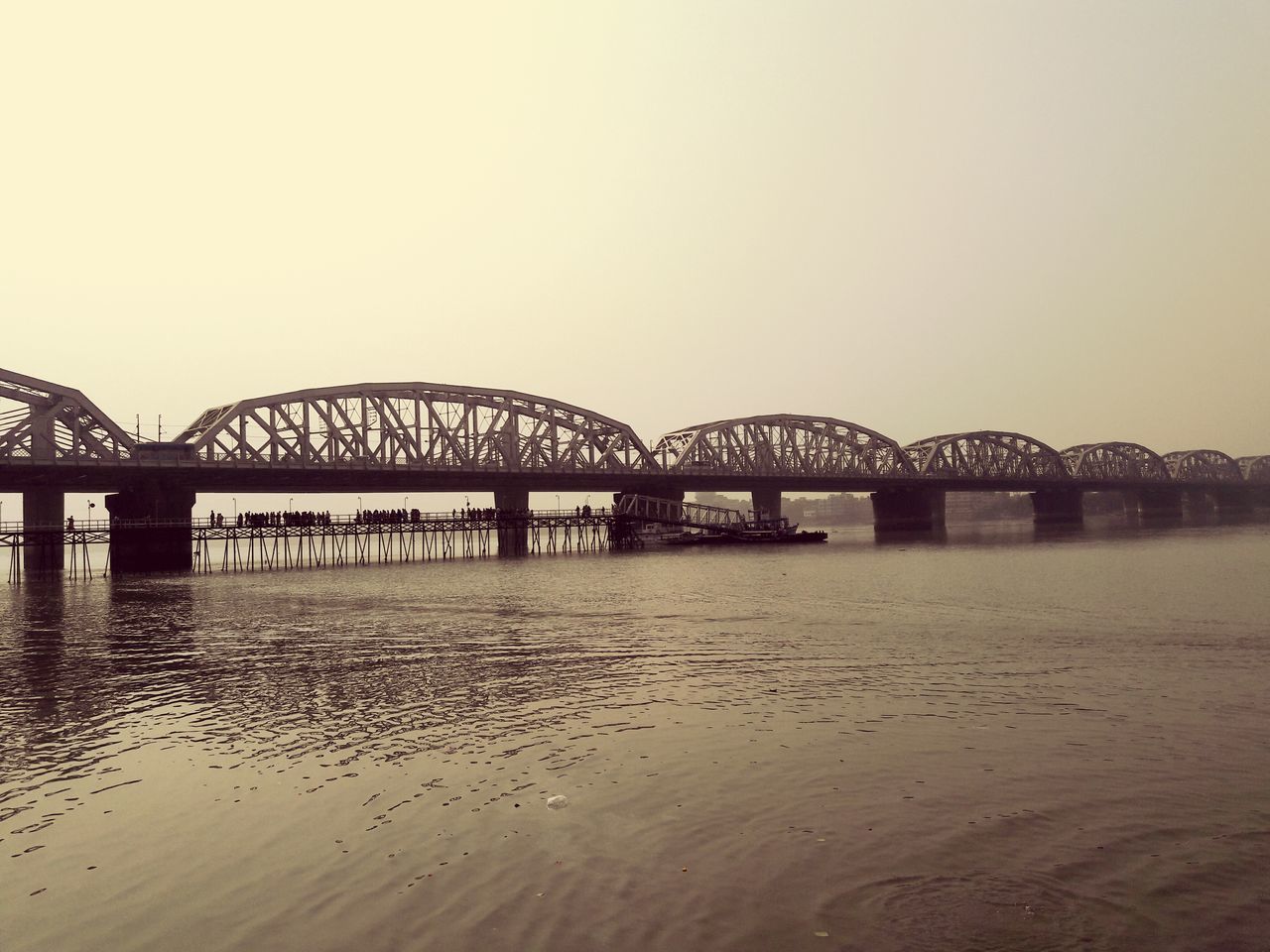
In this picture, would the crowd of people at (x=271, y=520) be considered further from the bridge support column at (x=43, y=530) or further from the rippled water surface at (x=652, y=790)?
the rippled water surface at (x=652, y=790)

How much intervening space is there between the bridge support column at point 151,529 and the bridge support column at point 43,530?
17.3 feet

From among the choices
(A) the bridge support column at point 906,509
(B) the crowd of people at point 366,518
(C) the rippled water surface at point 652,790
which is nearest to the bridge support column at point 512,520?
(B) the crowd of people at point 366,518

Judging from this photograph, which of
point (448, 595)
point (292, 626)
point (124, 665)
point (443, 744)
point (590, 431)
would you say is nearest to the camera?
point (443, 744)

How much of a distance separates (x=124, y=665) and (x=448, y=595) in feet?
84.2

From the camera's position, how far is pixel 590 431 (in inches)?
5723

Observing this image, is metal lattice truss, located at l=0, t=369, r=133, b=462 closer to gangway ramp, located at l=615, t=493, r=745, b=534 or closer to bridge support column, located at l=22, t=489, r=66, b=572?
bridge support column, located at l=22, t=489, r=66, b=572

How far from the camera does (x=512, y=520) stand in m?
122

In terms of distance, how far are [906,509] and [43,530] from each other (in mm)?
147608

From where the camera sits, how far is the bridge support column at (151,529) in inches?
3445

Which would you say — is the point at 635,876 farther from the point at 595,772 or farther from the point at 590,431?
the point at 590,431

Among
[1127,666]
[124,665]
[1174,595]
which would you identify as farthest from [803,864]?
[1174,595]

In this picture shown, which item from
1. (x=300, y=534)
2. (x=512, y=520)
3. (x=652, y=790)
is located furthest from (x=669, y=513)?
(x=652, y=790)

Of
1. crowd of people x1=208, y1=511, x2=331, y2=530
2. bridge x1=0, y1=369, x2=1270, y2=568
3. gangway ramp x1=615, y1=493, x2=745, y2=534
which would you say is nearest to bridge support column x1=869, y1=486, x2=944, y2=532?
bridge x1=0, y1=369, x2=1270, y2=568

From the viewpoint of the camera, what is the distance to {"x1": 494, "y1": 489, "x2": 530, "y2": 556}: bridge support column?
397 feet
